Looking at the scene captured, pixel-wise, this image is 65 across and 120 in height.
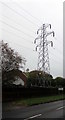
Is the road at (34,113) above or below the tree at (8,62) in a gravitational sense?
below

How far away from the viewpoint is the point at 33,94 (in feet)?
165

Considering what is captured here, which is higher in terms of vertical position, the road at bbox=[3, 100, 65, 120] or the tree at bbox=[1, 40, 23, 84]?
the tree at bbox=[1, 40, 23, 84]

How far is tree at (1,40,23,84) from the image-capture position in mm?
42691

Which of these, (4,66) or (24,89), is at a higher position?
(4,66)

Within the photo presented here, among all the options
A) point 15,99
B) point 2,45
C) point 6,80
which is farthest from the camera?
point 2,45

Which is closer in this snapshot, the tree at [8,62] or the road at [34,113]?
the road at [34,113]

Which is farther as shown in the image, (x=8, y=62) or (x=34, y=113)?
(x=8, y=62)

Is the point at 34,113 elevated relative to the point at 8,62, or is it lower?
lower

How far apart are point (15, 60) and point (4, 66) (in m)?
3.02

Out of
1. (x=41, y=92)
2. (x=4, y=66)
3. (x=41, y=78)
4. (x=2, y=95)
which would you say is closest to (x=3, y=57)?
(x=4, y=66)

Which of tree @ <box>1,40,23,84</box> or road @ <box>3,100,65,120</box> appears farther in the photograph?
tree @ <box>1,40,23,84</box>

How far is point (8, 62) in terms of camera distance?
1752 inches

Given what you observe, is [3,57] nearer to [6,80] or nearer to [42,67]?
[6,80]

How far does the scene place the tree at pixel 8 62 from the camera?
42691mm
